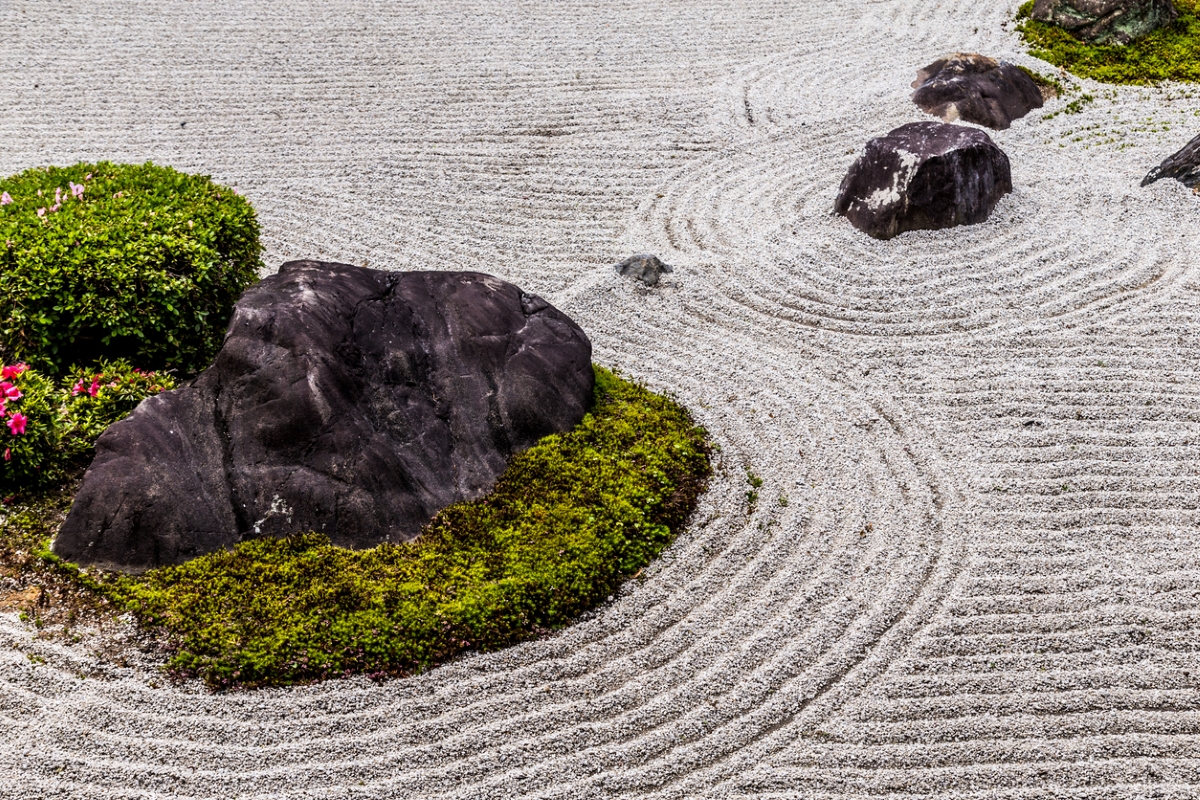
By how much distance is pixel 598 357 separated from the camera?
10820 mm

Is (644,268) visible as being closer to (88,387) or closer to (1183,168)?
(88,387)

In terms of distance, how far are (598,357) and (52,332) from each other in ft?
17.0

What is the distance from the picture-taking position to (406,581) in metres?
7.59

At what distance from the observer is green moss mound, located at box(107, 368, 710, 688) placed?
7090mm

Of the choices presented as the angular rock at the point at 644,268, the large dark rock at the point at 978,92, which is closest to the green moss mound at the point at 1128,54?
the large dark rock at the point at 978,92

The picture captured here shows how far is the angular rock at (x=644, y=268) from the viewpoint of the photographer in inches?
A: 479

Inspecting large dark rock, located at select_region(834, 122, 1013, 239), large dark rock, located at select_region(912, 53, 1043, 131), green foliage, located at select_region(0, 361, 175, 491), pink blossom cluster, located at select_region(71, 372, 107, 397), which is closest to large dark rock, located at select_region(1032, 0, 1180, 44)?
large dark rock, located at select_region(912, 53, 1043, 131)

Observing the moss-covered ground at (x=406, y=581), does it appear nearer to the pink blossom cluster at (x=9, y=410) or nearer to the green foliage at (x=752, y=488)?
the green foliage at (x=752, y=488)

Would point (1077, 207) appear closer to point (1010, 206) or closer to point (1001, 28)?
point (1010, 206)

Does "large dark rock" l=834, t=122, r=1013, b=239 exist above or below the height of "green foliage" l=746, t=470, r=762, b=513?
above

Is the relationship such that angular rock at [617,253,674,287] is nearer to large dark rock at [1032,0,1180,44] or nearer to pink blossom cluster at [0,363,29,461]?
pink blossom cluster at [0,363,29,461]

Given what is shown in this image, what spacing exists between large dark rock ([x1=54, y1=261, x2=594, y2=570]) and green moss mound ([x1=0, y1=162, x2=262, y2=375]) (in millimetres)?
1003

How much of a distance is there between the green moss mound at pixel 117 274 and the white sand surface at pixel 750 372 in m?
2.95

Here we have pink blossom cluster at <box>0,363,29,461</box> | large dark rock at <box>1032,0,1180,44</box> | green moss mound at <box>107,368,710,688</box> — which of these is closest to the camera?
green moss mound at <box>107,368,710,688</box>
